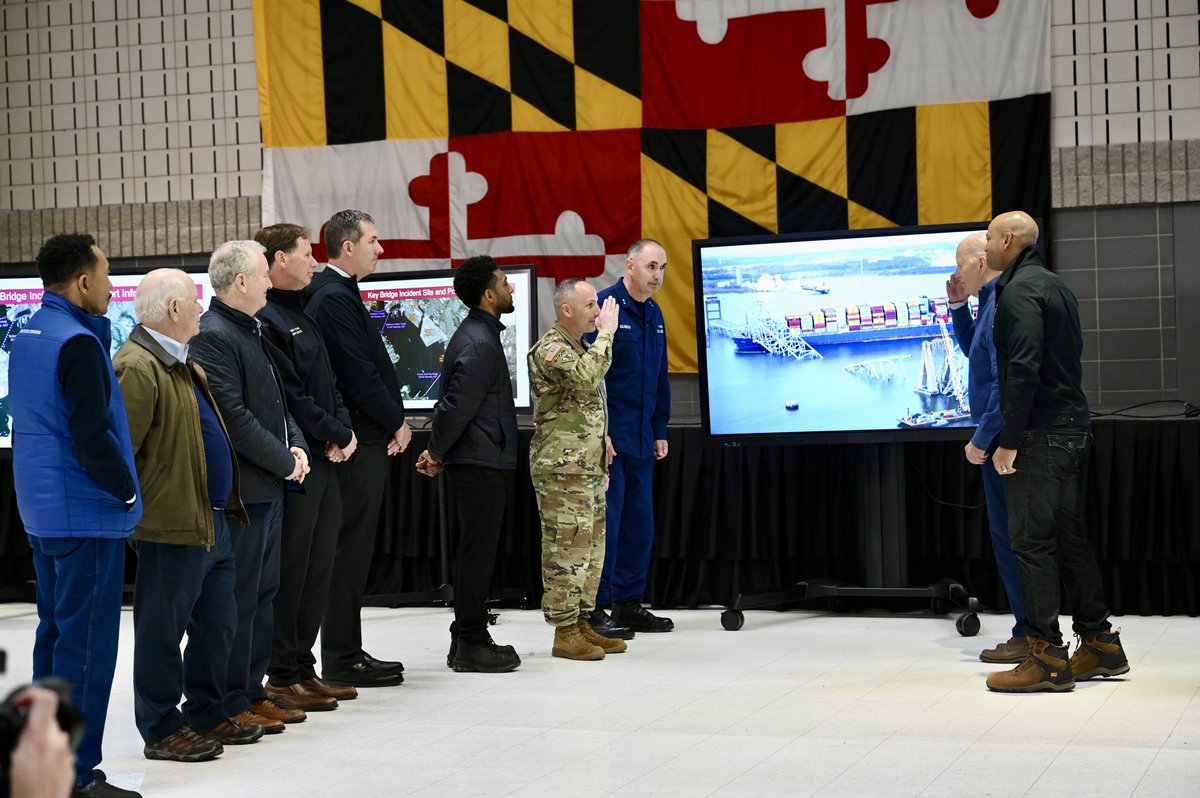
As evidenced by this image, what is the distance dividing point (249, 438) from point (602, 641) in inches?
83.4

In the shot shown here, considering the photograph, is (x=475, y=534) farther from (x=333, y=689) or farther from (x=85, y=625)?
(x=85, y=625)

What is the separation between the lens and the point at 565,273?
24.8 feet

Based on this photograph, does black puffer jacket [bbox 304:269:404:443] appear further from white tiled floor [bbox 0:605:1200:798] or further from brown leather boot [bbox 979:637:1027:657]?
brown leather boot [bbox 979:637:1027:657]

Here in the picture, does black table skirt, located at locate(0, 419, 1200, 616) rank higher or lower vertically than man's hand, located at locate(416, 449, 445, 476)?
lower

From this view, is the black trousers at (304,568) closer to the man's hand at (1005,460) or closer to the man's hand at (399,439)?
the man's hand at (399,439)

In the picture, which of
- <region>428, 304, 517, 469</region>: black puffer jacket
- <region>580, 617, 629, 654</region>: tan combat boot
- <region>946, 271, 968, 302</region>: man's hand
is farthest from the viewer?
<region>946, 271, 968, 302</region>: man's hand

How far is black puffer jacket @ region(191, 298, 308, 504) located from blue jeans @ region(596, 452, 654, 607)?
91.4 inches

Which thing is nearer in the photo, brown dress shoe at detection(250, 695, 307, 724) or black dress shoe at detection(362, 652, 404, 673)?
brown dress shoe at detection(250, 695, 307, 724)

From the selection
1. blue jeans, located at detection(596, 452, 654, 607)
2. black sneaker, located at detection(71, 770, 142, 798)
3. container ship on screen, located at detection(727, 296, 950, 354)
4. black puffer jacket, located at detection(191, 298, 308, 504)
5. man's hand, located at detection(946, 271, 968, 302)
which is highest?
man's hand, located at detection(946, 271, 968, 302)

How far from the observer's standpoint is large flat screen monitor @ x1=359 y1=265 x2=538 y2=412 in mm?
6859

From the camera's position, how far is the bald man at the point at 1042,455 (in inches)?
177

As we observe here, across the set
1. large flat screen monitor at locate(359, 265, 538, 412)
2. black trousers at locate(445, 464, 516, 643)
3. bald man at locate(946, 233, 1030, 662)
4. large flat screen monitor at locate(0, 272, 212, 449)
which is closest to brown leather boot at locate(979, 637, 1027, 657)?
bald man at locate(946, 233, 1030, 662)

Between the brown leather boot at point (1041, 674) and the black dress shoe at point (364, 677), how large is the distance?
2.04m

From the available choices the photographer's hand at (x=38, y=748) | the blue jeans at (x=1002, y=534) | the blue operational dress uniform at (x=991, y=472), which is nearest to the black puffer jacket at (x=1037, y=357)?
the blue operational dress uniform at (x=991, y=472)
